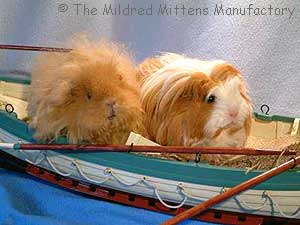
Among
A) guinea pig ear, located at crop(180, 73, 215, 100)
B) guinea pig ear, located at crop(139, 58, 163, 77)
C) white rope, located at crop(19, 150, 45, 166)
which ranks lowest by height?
white rope, located at crop(19, 150, 45, 166)

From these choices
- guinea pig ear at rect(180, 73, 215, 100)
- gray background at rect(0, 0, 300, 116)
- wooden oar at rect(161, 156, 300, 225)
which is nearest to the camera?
wooden oar at rect(161, 156, 300, 225)

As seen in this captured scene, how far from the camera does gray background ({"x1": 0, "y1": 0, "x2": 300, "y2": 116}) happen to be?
37.2 inches

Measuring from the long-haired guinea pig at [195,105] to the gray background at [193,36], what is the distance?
0.29 metres

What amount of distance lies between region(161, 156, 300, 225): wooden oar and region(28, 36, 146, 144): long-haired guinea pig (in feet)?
0.47

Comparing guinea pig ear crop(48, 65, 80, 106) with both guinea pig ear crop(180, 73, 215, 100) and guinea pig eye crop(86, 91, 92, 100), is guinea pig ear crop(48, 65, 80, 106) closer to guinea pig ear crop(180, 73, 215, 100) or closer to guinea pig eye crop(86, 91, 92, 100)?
guinea pig eye crop(86, 91, 92, 100)

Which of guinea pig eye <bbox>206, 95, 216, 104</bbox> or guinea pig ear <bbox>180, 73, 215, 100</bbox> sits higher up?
guinea pig ear <bbox>180, 73, 215, 100</bbox>

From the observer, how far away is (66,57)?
2.19 feet

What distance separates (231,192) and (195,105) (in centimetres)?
14

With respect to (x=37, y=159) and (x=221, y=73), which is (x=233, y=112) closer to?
(x=221, y=73)

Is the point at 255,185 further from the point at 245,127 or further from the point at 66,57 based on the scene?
the point at 66,57

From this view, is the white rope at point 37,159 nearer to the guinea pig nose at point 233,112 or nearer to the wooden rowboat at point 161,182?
the wooden rowboat at point 161,182

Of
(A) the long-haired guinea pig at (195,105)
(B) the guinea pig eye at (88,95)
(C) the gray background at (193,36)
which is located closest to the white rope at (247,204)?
(A) the long-haired guinea pig at (195,105)

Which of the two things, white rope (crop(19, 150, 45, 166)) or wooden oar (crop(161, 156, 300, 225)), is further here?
white rope (crop(19, 150, 45, 166))

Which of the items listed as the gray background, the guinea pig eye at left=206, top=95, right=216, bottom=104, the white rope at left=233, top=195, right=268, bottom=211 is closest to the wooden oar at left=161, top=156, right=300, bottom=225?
the white rope at left=233, top=195, right=268, bottom=211
